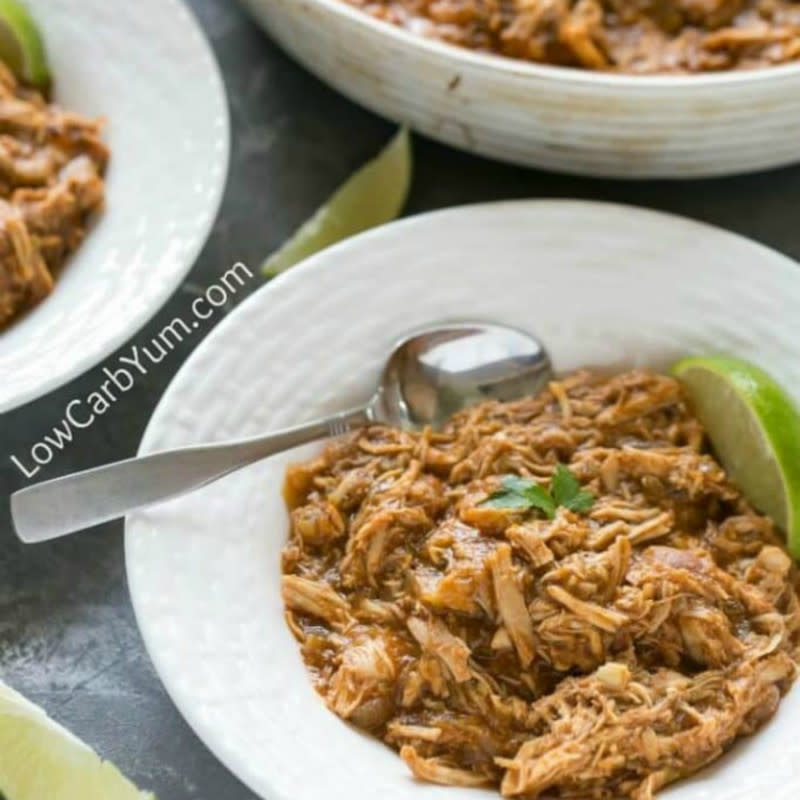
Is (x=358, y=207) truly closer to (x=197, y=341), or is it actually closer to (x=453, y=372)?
(x=197, y=341)

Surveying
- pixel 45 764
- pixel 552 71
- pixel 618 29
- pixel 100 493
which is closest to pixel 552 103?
pixel 552 71

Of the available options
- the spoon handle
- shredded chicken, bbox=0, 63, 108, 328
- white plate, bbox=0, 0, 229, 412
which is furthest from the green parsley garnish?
shredded chicken, bbox=0, 63, 108, 328

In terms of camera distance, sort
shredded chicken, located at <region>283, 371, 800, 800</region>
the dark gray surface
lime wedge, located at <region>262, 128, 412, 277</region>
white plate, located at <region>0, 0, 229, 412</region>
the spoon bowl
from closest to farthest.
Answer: shredded chicken, located at <region>283, 371, 800, 800</region> → the dark gray surface → white plate, located at <region>0, 0, 229, 412</region> → the spoon bowl → lime wedge, located at <region>262, 128, 412, 277</region>

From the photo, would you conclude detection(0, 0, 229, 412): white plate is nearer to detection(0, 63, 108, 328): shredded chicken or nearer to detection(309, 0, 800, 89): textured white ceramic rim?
detection(0, 63, 108, 328): shredded chicken

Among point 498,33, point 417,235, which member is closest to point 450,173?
point 498,33

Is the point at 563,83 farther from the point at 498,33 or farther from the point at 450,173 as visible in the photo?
the point at 450,173
